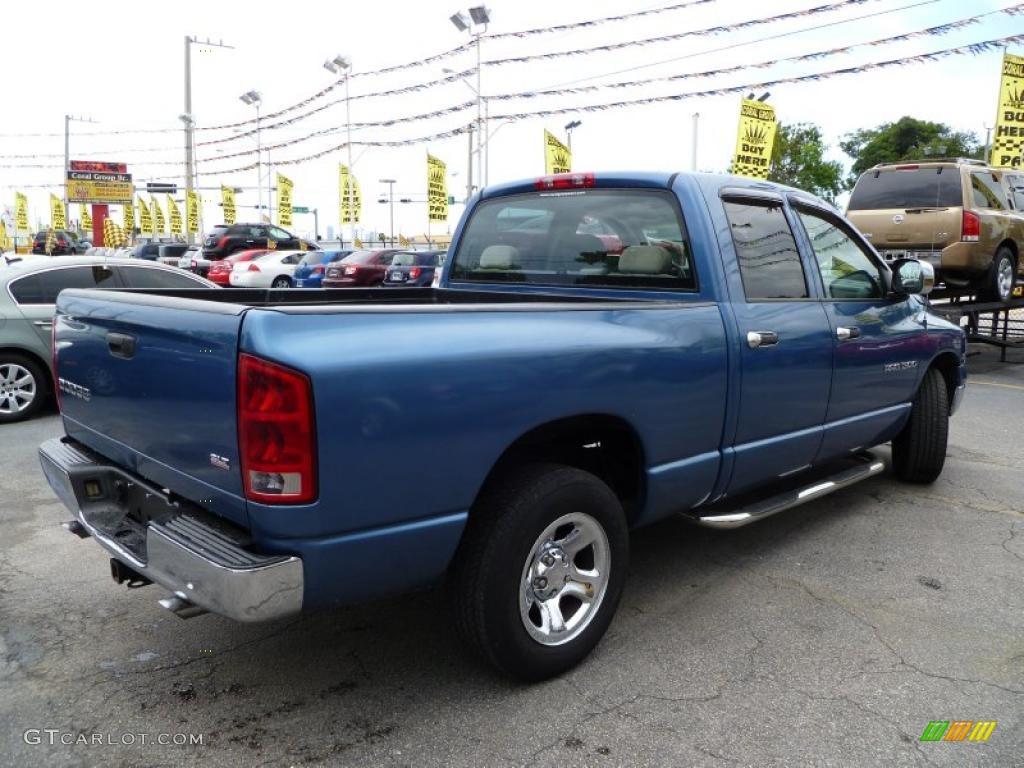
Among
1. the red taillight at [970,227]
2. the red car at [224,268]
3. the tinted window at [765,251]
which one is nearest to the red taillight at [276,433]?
the tinted window at [765,251]

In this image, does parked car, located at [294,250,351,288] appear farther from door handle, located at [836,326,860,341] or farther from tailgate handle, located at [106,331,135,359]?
tailgate handle, located at [106,331,135,359]

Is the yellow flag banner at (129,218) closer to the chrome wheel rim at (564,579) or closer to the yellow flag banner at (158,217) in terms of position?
the yellow flag banner at (158,217)

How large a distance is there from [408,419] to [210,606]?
764 millimetres

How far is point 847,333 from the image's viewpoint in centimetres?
408

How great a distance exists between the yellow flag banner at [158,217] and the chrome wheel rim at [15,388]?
55.9 m

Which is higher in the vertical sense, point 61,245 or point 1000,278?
point 61,245

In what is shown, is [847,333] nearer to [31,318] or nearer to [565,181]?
[565,181]

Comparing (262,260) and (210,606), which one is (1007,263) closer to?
(210,606)

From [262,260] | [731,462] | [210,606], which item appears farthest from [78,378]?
[262,260]

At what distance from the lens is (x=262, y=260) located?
25.6 m

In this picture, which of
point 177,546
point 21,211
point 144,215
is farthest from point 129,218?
point 177,546

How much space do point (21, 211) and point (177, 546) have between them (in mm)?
70770

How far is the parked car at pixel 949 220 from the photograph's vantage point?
10195 millimetres

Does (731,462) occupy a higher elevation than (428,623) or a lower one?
higher
